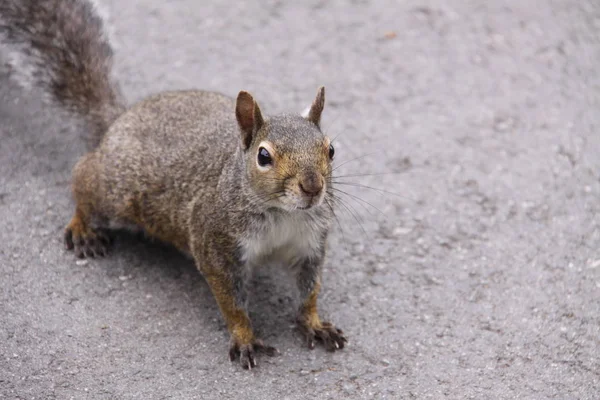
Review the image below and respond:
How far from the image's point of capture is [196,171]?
9.49 ft

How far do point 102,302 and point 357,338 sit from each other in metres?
0.88

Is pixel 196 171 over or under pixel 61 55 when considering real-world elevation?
under

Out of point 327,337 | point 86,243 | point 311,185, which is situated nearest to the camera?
point 311,185

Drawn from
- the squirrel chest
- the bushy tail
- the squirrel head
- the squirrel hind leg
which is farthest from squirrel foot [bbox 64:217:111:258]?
the squirrel head

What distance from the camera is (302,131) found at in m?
2.50

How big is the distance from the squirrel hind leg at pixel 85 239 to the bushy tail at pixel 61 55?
1.33 feet

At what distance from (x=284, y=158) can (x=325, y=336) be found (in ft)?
2.17

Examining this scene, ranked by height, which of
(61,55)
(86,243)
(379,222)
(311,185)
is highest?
(61,55)

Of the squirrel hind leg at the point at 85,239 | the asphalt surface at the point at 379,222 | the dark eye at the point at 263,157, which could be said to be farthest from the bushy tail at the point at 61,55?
the dark eye at the point at 263,157

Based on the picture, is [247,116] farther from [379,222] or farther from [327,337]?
[379,222]

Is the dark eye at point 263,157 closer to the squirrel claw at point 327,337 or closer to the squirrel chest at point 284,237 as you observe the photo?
the squirrel chest at point 284,237

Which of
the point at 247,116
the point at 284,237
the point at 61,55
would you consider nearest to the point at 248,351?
the point at 284,237

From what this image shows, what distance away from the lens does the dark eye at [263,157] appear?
246 cm

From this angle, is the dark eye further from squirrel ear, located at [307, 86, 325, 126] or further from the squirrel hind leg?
the squirrel hind leg
